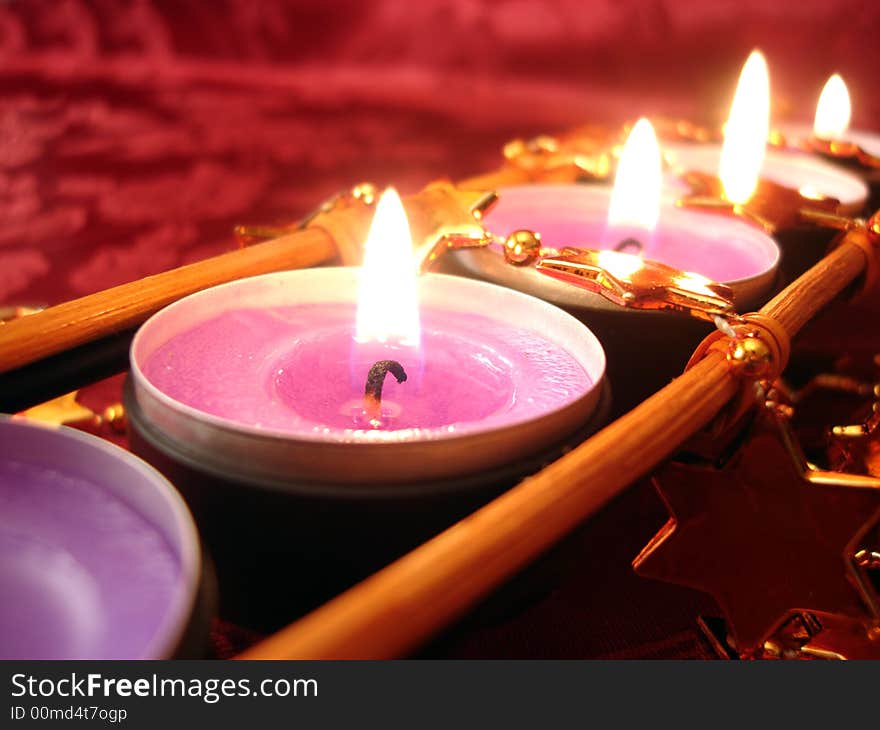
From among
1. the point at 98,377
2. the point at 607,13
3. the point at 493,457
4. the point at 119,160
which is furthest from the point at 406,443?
the point at 607,13

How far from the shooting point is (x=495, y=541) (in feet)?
1.09

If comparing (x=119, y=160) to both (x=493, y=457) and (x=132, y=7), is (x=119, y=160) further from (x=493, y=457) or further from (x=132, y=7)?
(x=493, y=457)

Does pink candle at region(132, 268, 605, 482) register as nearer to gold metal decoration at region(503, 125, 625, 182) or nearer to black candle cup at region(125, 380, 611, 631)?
black candle cup at region(125, 380, 611, 631)

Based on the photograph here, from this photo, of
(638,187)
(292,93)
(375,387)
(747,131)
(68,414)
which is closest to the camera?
(375,387)

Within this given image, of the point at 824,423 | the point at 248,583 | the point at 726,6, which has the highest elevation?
the point at 726,6

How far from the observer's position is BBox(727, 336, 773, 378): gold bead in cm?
48

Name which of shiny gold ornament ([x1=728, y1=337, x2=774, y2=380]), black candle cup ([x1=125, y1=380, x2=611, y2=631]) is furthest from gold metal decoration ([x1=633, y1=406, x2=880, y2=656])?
black candle cup ([x1=125, y1=380, x2=611, y2=631])

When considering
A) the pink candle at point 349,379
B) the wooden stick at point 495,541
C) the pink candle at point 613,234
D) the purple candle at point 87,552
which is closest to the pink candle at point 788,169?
the pink candle at point 613,234

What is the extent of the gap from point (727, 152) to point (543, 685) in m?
0.72

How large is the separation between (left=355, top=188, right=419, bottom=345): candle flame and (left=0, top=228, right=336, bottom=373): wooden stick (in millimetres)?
105

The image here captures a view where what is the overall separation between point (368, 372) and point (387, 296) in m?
0.05

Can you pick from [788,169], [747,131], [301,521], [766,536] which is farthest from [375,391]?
[788,169]

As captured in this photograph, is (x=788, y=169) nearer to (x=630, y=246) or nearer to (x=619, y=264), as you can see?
(x=630, y=246)

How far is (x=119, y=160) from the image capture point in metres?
1.18
